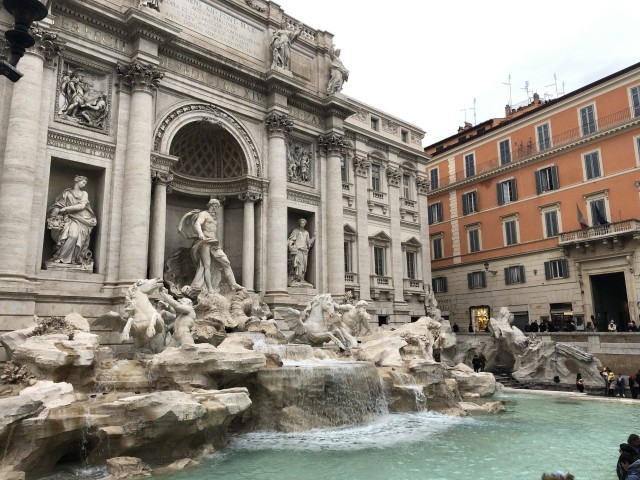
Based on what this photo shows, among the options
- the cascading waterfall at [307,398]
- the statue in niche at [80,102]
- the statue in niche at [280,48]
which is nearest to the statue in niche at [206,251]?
the statue in niche at [80,102]

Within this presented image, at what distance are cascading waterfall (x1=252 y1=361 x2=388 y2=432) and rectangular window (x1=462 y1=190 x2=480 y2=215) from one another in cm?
2299

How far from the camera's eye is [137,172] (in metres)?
16.0

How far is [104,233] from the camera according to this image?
15.7 meters

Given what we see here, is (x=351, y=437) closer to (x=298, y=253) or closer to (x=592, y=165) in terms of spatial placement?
(x=298, y=253)

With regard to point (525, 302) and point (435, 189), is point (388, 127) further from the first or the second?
point (525, 302)

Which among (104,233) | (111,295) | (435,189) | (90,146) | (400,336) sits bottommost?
(400,336)

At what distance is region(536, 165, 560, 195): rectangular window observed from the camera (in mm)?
27844

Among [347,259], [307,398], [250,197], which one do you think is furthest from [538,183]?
[307,398]

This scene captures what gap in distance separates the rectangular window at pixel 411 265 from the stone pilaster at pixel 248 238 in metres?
10.5

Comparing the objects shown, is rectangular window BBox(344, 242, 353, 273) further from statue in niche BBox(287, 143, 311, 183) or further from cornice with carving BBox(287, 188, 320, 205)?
statue in niche BBox(287, 143, 311, 183)

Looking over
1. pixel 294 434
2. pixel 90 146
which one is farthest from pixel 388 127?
pixel 294 434

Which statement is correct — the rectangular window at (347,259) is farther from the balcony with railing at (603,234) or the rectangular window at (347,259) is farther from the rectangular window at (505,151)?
the rectangular window at (505,151)

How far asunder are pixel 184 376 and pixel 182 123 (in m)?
10.6

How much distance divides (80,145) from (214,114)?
523cm
